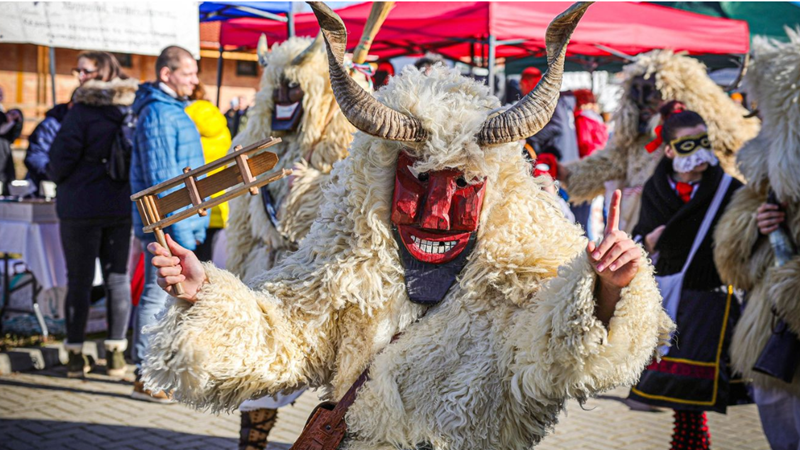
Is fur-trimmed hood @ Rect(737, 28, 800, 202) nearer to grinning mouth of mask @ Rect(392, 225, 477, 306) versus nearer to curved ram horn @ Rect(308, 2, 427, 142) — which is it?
grinning mouth of mask @ Rect(392, 225, 477, 306)

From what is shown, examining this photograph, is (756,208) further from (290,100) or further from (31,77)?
(31,77)

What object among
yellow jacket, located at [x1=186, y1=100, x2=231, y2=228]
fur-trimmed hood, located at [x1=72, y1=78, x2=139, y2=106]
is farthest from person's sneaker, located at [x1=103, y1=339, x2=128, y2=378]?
fur-trimmed hood, located at [x1=72, y1=78, x2=139, y2=106]

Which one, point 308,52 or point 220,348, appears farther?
point 308,52

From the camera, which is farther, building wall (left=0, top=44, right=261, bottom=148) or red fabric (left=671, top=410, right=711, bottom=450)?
building wall (left=0, top=44, right=261, bottom=148)

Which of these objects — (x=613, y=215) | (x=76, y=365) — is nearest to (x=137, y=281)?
(x=76, y=365)

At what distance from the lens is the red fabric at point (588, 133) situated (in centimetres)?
838

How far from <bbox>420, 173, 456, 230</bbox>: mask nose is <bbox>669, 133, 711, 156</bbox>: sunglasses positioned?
2.45 metres

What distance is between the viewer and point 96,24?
22.2 ft

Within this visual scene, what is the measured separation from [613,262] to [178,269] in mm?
1202

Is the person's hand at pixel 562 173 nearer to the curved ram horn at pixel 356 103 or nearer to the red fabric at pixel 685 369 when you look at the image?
the red fabric at pixel 685 369

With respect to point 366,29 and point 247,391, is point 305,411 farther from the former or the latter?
point 247,391

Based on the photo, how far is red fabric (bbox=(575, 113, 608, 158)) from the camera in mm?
8383

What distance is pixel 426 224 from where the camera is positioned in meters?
2.24

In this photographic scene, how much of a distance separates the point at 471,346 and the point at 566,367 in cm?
34
